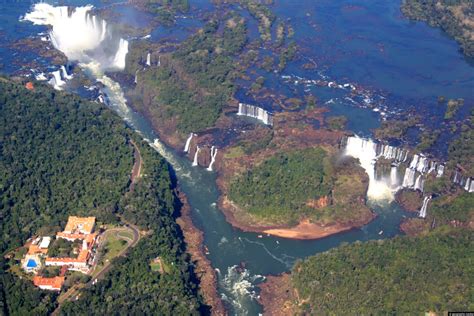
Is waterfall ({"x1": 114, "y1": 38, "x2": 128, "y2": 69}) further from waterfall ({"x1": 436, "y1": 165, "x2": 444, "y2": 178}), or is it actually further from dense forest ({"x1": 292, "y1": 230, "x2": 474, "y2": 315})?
dense forest ({"x1": 292, "y1": 230, "x2": 474, "y2": 315})

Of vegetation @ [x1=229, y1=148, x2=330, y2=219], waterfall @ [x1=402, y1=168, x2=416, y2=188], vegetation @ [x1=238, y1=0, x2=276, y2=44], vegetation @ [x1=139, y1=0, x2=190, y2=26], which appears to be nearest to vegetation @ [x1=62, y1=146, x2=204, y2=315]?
vegetation @ [x1=229, y1=148, x2=330, y2=219]

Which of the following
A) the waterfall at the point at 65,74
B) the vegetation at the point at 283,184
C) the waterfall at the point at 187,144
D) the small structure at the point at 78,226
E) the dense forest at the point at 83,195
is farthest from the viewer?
the waterfall at the point at 65,74

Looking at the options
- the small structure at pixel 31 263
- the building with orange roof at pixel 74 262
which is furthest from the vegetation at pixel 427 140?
the small structure at pixel 31 263

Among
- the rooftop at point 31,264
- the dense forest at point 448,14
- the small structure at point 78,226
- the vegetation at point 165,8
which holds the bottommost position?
the rooftop at point 31,264

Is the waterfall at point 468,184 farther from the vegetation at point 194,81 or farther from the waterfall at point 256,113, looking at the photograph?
the vegetation at point 194,81

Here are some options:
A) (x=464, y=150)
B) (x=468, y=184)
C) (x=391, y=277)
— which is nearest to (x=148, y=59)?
(x=464, y=150)

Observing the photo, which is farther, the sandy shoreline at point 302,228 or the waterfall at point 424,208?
the waterfall at point 424,208

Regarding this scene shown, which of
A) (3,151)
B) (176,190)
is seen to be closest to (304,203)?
(176,190)
